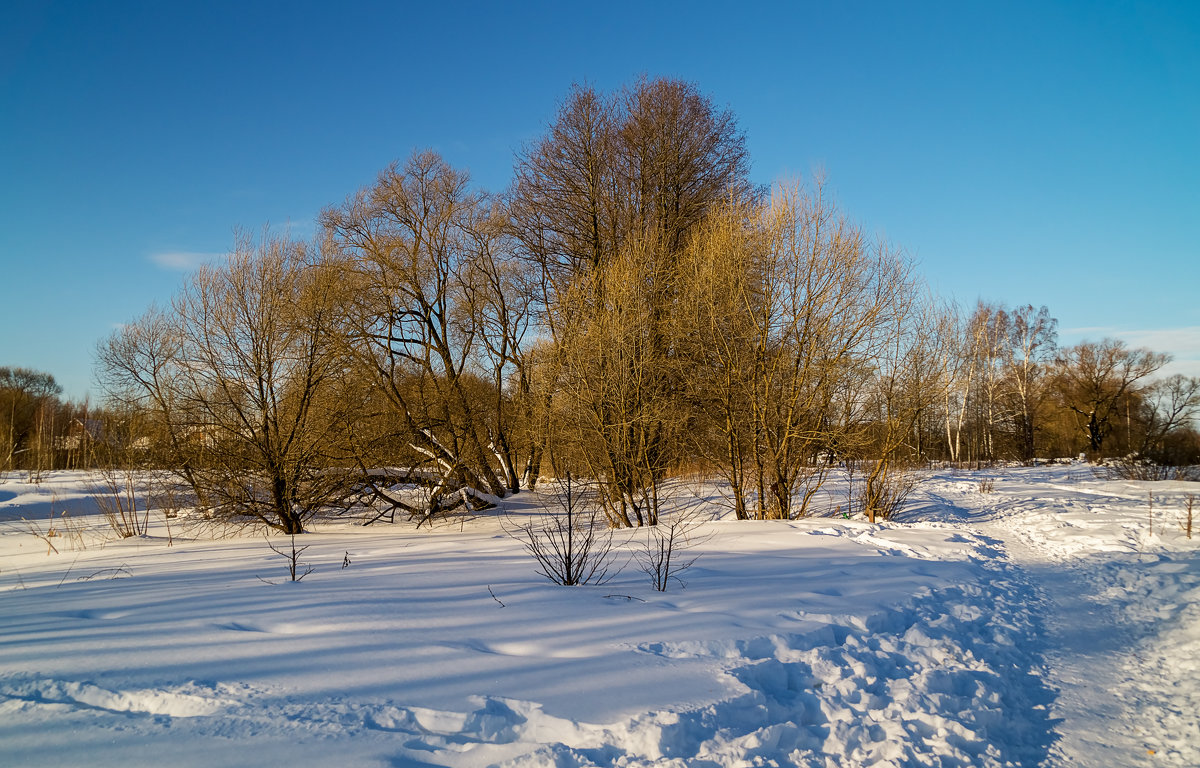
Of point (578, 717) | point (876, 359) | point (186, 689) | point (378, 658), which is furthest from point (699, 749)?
point (876, 359)

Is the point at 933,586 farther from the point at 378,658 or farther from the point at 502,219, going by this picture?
the point at 502,219

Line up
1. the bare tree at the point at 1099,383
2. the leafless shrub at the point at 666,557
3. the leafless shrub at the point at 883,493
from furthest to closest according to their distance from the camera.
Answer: the bare tree at the point at 1099,383 < the leafless shrub at the point at 883,493 < the leafless shrub at the point at 666,557

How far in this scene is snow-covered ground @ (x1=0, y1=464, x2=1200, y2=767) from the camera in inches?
104

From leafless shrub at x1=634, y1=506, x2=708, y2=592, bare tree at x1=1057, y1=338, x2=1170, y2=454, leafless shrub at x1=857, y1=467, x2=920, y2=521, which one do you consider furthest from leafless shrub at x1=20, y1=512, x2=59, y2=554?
bare tree at x1=1057, y1=338, x2=1170, y2=454

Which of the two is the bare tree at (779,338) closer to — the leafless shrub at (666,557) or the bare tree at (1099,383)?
the leafless shrub at (666,557)

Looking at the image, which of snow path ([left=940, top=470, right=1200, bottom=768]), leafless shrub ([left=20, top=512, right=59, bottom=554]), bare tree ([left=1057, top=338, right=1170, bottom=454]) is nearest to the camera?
snow path ([left=940, top=470, right=1200, bottom=768])

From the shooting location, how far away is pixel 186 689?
2.89 metres

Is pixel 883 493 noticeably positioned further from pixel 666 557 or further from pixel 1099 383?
pixel 1099 383

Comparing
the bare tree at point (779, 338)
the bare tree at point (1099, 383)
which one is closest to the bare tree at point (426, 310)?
the bare tree at point (779, 338)

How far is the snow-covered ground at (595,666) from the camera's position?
265 cm

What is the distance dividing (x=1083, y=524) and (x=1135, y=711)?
872 centimetres

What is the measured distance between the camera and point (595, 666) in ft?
11.3

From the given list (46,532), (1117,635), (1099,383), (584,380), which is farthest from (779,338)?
(1099,383)

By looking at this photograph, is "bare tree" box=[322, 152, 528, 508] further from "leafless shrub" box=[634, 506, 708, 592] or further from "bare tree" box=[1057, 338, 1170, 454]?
"bare tree" box=[1057, 338, 1170, 454]
